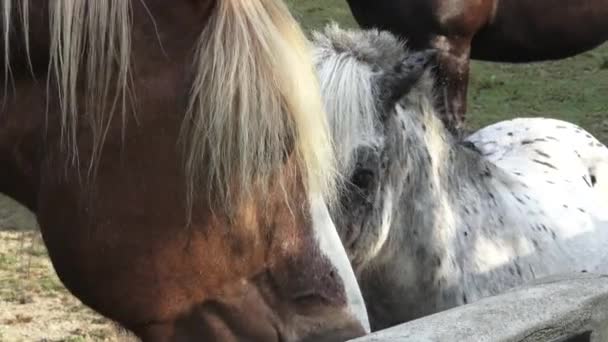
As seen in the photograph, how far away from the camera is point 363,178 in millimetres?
1948

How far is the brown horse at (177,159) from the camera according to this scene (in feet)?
4.28

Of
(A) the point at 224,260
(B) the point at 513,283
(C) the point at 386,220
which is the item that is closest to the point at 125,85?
(A) the point at 224,260

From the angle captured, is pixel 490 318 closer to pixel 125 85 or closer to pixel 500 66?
pixel 125 85

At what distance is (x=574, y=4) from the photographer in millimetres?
4250

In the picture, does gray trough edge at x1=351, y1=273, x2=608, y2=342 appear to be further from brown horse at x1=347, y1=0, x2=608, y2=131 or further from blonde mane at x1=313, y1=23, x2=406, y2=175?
brown horse at x1=347, y1=0, x2=608, y2=131

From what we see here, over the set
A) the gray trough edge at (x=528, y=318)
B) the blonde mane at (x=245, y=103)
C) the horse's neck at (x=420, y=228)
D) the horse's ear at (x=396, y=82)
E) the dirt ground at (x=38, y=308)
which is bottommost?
the dirt ground at (x=38, y=308)

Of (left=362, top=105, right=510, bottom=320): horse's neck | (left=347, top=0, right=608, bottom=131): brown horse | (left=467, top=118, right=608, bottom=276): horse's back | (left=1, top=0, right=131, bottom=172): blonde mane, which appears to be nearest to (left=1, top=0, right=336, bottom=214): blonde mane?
(left=1, top=0, right=131, bottom=172): blonde mane

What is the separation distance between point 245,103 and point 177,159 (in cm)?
11

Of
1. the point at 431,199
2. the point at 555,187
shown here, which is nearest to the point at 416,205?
the point at 431,199

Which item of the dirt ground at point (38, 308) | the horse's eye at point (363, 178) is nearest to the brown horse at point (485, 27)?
the dirt ground at point (38, 308)

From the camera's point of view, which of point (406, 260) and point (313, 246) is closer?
point (313, 246)

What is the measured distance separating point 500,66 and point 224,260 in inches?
247

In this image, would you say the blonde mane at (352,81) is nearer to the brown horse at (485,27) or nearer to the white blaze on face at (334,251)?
the white blaze on face at (334,251)

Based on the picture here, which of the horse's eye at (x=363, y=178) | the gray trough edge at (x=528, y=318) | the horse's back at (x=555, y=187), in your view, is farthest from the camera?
the horse's back at (x=555, y=187)
